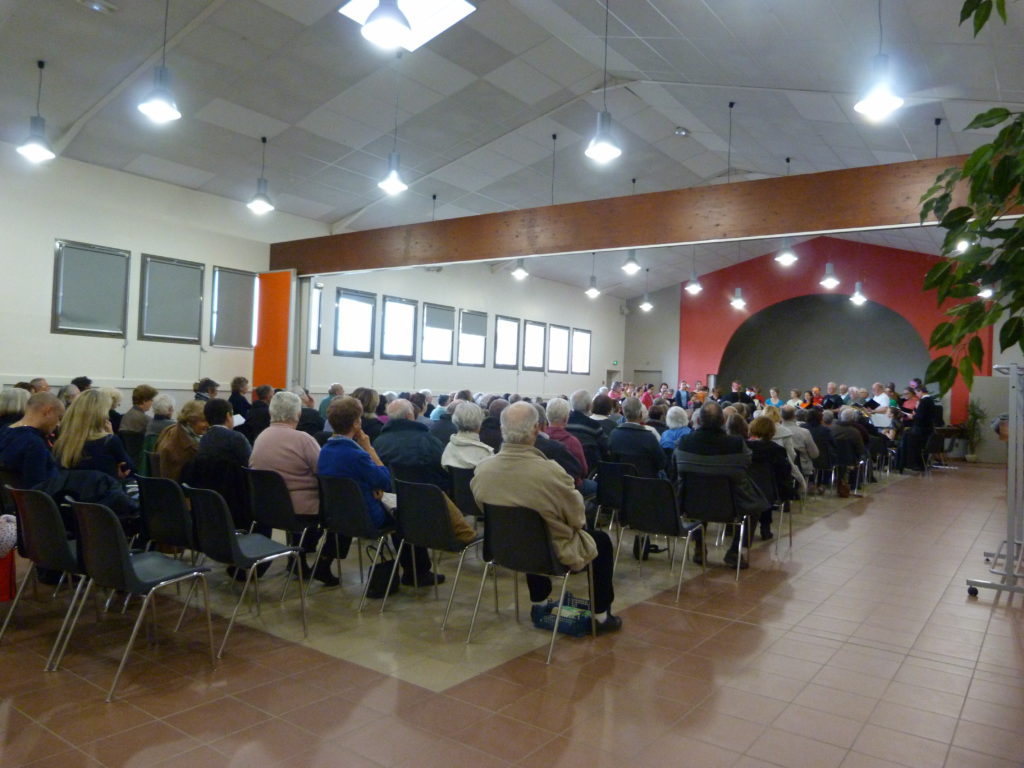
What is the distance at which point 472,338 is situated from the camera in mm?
14469

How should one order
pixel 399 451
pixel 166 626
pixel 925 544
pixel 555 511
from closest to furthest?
1. pixel 555 511
2. pixel 166 626
3. pixel 399 451
4. pixel 925 544

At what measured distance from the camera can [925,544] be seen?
243 inches

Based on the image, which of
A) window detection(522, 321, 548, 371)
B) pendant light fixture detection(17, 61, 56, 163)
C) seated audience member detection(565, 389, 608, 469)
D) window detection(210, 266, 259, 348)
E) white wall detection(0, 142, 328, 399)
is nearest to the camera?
seated audience member detection(565, 389, 608, 469)

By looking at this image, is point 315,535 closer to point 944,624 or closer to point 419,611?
point 419,611

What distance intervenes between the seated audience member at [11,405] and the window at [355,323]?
7.02 meters

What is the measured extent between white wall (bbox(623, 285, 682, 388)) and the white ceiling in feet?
24.9

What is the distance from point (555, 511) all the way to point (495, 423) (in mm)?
2658

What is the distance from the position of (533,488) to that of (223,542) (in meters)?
1.51

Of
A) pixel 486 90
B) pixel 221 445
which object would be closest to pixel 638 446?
pixel 221 445

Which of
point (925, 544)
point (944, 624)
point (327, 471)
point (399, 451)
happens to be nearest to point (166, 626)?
point (327, 471)

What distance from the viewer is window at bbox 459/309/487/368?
14211 mm

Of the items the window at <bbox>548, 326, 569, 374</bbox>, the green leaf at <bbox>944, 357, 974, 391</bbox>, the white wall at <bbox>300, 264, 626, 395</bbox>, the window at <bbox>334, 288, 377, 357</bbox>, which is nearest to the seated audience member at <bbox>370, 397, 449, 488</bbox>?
the green leaf at <bbox>944, 357, 974, 391</bbox>

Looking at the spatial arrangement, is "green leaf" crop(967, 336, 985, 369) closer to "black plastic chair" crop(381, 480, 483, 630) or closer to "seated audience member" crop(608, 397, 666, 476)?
"black plastic chair" crop(381, 480, 483, 630)

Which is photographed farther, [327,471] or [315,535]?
[315,535]
